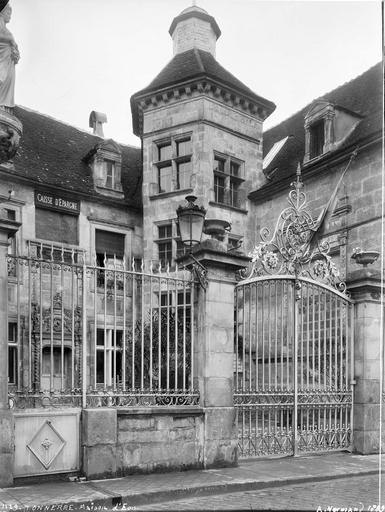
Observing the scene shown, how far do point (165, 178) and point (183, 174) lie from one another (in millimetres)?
783

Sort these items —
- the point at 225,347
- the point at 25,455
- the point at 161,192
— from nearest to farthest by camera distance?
1. the point at 25,455
2. the point at 225,347
3. the point at 161,192

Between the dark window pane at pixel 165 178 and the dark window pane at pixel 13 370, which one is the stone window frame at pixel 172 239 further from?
the dark window pane at pixel 13 370

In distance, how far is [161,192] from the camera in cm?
2000

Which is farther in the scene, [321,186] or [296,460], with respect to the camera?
[321,186]

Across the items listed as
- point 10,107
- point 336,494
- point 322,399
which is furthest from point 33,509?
point 322,399

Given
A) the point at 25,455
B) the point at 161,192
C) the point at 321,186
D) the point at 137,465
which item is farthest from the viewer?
the point at 161,192

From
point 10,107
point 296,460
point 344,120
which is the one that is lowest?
point 296,460

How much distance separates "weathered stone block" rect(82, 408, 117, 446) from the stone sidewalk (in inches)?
18.5

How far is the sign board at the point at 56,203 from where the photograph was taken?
18.6m

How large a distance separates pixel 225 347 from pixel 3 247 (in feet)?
11.1

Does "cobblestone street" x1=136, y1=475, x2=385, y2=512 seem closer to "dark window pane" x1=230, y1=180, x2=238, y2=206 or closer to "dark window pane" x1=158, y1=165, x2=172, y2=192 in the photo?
"dark window pane" x1=230, y1=180, x2=238, y2=206

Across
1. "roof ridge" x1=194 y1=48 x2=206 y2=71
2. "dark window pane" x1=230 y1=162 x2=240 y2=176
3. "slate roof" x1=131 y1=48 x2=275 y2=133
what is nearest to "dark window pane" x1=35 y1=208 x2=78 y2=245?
"slate roof" x1=131 y1=48 x2=275 y2=133

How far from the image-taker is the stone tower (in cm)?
1912

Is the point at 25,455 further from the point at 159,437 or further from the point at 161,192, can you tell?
the point at 161,192
